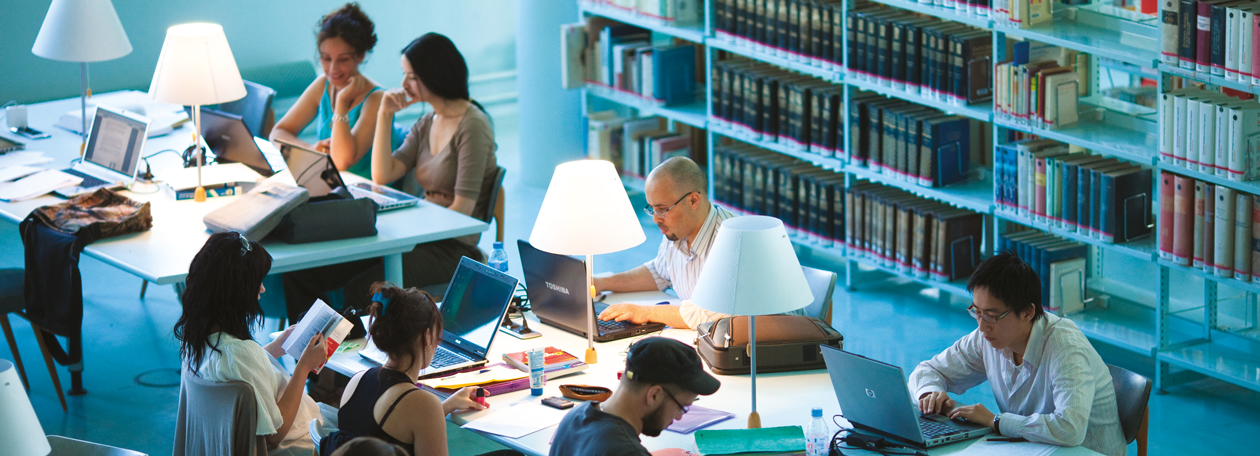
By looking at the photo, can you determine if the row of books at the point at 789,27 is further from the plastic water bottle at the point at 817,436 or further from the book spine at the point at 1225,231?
the plastic water bottle at the point at 817,436

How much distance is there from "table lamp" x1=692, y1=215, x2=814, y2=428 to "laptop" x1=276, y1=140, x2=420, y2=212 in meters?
2.15

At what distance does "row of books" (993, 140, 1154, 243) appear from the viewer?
473cm

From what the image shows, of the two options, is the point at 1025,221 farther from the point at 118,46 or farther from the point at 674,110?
the point at 118,46

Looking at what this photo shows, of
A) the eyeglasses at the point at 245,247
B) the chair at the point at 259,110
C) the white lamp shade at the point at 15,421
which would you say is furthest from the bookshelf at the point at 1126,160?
the white lamp shade at the point at 15,421

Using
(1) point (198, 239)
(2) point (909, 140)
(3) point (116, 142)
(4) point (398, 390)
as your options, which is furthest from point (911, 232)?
(3) point (116, 142)

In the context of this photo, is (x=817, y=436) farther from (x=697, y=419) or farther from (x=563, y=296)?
(x=563, y=296)

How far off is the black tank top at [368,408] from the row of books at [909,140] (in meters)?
3.13

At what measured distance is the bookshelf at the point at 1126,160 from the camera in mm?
4504

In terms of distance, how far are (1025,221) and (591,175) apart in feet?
8.04

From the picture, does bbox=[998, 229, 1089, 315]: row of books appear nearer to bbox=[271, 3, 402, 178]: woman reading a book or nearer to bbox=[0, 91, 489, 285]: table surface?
bbox=[0, 91, 489, 285]: table surface

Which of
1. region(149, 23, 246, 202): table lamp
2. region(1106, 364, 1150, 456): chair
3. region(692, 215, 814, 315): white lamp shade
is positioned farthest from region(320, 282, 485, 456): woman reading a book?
region(149, 23, 246, 202): table lamp

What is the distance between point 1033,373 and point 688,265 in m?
1.18

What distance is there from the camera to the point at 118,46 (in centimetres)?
553

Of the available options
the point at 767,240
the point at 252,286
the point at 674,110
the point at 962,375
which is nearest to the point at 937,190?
the point at 674,110
